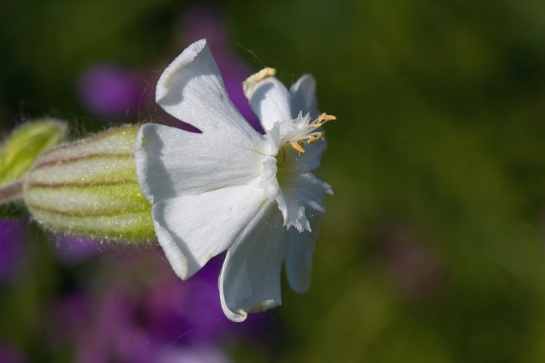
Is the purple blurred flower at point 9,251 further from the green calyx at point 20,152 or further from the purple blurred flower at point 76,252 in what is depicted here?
the green calyx at point 20,152

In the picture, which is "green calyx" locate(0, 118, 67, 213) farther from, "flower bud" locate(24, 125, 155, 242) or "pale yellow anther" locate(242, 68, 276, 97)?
"pale yellow anther" locate(242, 68, 276, 97)

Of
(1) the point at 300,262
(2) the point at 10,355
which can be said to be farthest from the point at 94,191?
(2) the point at 10,355

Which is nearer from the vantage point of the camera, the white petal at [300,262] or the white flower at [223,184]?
the white flower at [223,184]

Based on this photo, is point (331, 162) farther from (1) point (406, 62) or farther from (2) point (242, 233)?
(2) point (242, 233)

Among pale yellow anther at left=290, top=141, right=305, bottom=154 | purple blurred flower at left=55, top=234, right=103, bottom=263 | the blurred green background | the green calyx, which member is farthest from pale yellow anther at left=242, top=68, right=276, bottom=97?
the blurred green background

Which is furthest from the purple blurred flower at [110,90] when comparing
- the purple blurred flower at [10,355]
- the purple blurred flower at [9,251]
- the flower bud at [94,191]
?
the flower bud at [94,191]

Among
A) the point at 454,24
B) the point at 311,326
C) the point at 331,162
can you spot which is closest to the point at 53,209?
the point at 311,326
